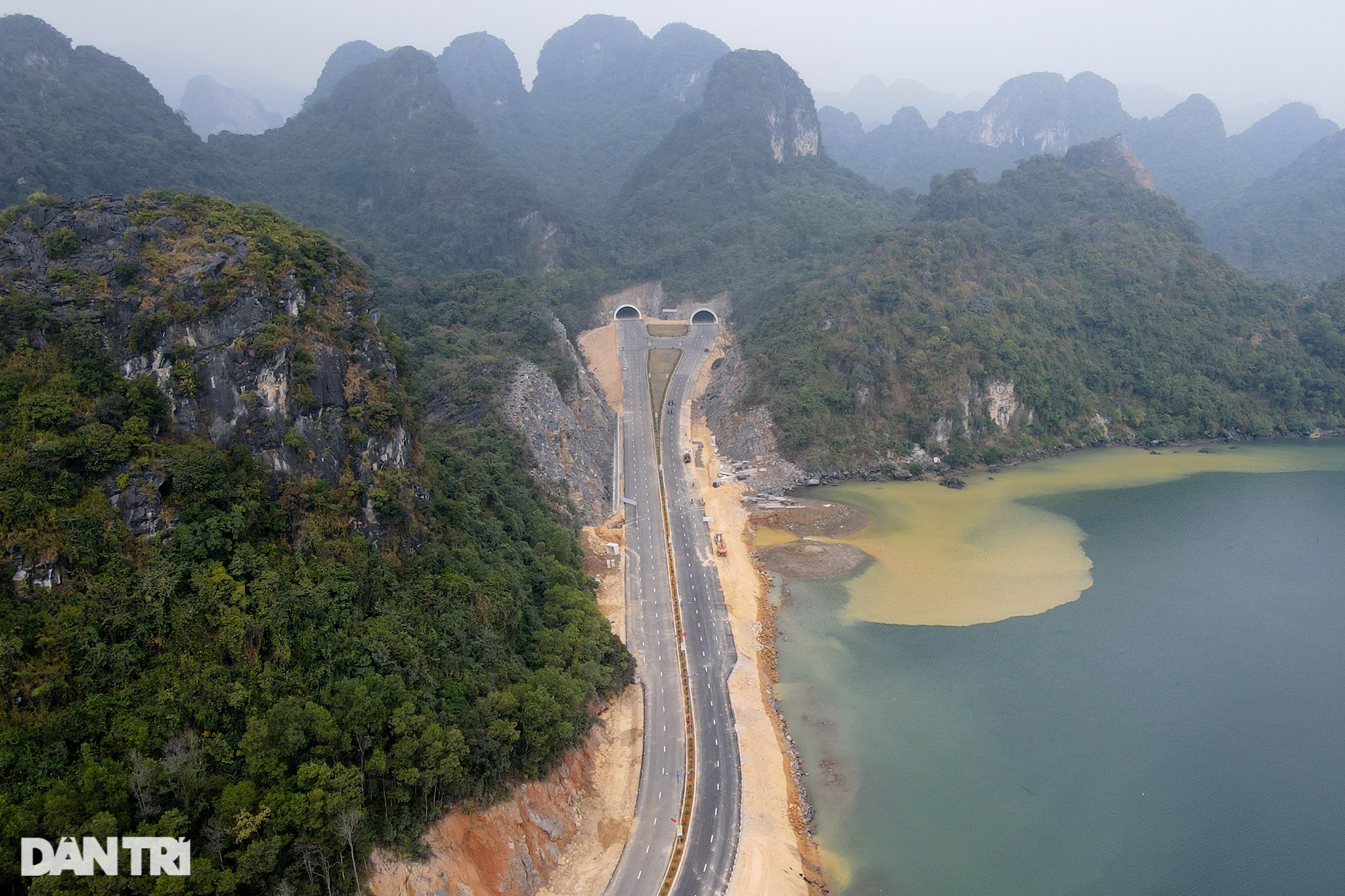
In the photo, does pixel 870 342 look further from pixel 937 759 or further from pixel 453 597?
pixel 453 597

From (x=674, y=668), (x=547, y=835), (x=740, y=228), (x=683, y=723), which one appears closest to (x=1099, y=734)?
(x=683, y=723)

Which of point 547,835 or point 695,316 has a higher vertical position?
point 695,316

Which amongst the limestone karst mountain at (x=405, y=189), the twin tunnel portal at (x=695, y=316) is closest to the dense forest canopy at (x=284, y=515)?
the twin tunnel portal at (x=695, y=316)

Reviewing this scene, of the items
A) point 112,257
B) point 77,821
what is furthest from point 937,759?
point 112,257

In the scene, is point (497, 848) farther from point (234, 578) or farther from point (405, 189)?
point (405, 189)

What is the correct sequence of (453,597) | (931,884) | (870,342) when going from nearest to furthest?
(931,884)
(453,597)
(870,342)

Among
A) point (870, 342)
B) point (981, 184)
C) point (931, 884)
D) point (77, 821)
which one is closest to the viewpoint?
point (77, 821)

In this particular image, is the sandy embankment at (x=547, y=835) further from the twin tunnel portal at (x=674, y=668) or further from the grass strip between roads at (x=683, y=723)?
the grass strip between roads at (x=683, y=723)
